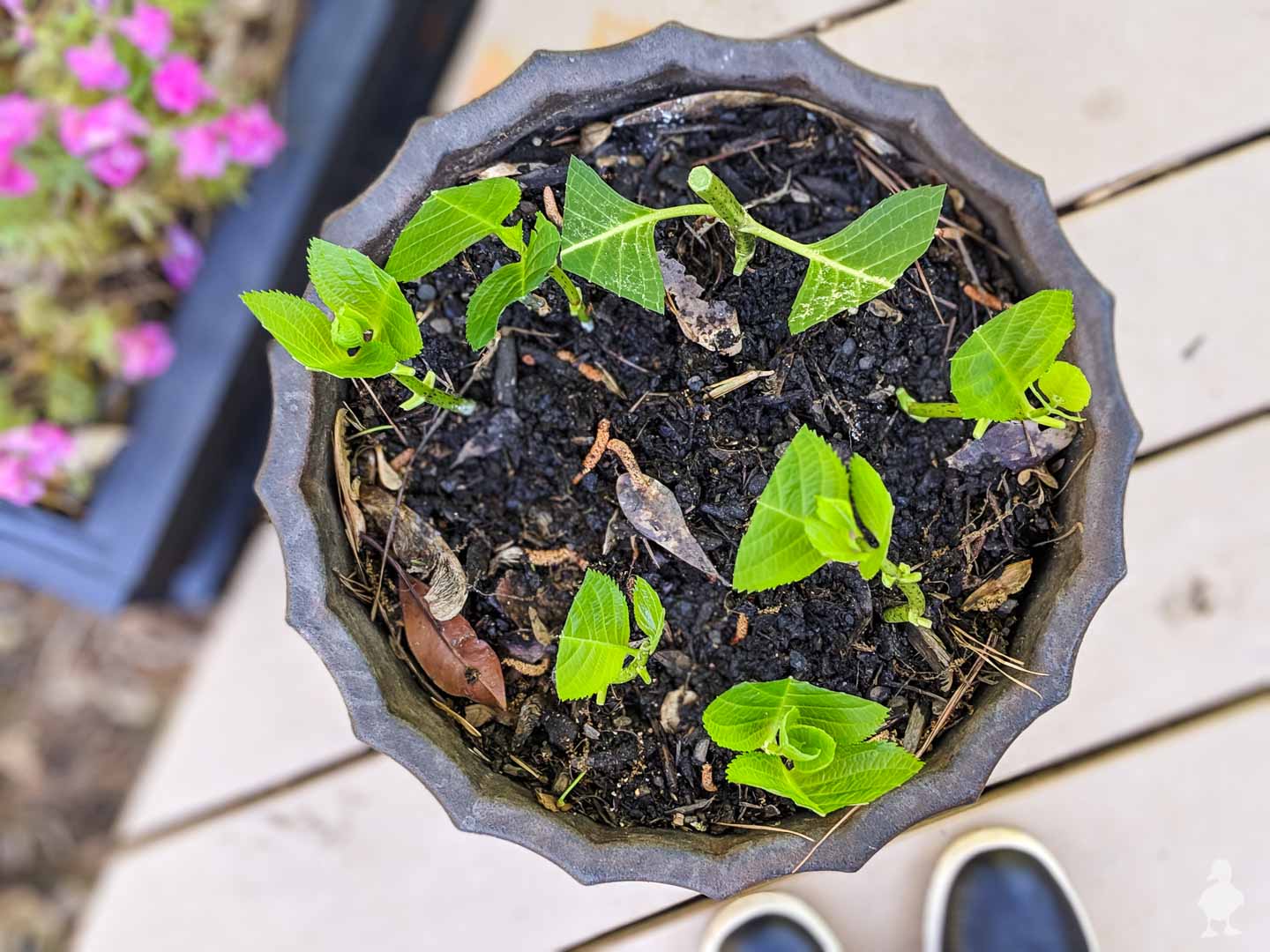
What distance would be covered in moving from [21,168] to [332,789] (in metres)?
0.67

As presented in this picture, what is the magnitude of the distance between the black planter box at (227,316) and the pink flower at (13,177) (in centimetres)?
17

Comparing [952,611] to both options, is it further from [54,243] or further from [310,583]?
[54,243]

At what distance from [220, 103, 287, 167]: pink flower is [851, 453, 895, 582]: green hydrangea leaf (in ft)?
2.25

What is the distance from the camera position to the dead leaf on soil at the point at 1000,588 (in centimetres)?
67

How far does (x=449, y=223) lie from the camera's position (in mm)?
549

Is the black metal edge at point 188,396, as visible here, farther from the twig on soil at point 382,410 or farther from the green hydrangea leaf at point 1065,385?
the green hydrangea leaf at point 1065,385

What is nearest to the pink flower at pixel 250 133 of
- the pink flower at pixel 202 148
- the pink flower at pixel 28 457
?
the pink flower at pixel 202 148

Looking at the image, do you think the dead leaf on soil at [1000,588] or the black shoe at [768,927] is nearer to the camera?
the dead leaf on soil at [1000,588]

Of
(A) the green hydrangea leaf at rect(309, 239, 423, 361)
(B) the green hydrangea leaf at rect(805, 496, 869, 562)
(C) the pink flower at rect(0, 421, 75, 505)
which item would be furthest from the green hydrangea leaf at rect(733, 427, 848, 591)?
(C) the pink flower at rect(0, 421, 75, 505)

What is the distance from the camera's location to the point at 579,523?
0.70m

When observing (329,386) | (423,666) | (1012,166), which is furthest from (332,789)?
(1012,166)

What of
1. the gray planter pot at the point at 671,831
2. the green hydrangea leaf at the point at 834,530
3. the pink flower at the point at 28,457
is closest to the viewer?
the green hydrangea leaf at the point at 834,530

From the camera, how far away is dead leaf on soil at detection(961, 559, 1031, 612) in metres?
0.67

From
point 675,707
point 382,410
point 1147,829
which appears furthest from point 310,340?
point 1147,829
